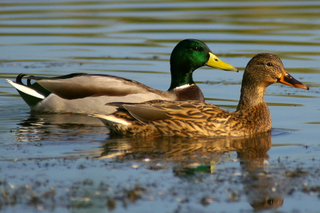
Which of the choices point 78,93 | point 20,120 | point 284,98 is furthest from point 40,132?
point 284,98

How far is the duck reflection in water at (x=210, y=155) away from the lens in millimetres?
5840

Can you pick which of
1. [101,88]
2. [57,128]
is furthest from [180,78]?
[57,128]

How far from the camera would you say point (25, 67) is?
45.4 ft

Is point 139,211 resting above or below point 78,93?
below

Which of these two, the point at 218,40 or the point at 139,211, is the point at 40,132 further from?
the point at 218,40

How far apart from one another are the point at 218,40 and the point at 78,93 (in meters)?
7.31

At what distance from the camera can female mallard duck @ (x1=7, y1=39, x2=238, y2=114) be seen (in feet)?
34.3

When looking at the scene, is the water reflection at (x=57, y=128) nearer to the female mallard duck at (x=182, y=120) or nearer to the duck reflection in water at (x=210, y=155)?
the female mallard duck at (x=182, y=120)

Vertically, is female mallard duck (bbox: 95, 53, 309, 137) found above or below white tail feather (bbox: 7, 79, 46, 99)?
below

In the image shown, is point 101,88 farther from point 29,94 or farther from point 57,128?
point 57,128

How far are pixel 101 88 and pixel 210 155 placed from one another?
3.74 meters

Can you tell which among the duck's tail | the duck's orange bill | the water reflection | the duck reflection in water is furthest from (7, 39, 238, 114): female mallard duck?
the duck reflection in water

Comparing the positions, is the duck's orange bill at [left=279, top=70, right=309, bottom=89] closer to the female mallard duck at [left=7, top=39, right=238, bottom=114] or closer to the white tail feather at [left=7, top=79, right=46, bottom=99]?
the female mallard duck at [left=7, top=39, right=238, bottom=114]

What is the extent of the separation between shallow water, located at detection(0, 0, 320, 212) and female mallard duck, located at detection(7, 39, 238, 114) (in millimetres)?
373
